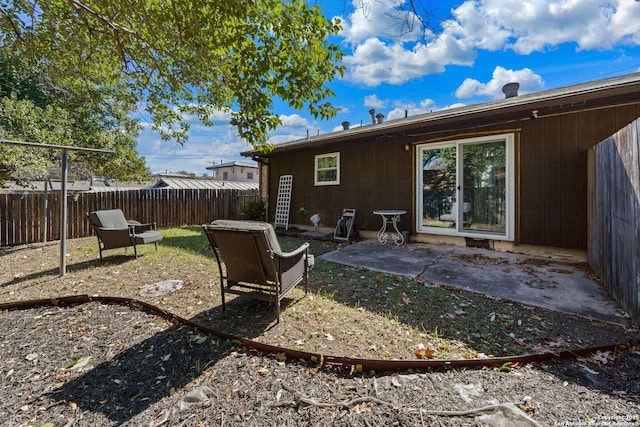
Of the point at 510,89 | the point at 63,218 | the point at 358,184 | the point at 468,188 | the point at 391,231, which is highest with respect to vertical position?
the point at 510,89

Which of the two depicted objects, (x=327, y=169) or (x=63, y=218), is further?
(x=327, y=169)

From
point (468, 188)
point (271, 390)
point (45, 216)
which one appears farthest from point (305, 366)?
point (45, 216)

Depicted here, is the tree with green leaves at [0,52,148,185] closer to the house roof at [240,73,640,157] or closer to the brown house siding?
the house roof at [240,73,640,157]

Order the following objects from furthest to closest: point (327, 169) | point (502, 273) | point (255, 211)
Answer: point (255, 211), point (327, 169), point (502, 273)

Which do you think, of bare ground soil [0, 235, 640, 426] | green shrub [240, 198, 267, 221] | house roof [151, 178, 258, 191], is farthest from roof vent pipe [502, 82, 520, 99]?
house roof [151, 178, 258, 191]

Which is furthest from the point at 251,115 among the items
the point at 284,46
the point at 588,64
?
the point at 588,64

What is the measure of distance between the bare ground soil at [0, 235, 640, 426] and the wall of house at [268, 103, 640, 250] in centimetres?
272

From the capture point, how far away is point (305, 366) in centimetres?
206

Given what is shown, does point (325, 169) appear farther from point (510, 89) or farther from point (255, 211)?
point (510, 89)

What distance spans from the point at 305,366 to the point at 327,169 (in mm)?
6516

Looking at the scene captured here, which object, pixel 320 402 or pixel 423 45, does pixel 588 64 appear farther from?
pixel 320 402

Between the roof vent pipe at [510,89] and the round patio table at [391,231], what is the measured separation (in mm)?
5024

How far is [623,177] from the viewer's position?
2721 millimetres

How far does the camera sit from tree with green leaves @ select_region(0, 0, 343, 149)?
3273mm
